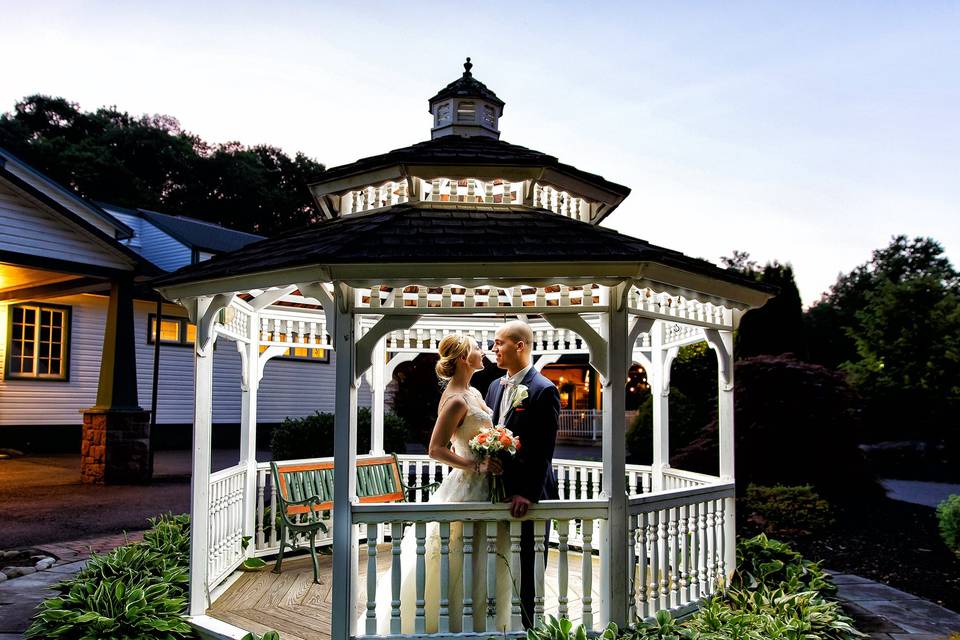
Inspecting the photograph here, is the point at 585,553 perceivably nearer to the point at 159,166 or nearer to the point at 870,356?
the point at 870,356

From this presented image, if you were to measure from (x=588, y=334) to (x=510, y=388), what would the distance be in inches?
27.1

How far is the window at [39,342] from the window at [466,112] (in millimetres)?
14245

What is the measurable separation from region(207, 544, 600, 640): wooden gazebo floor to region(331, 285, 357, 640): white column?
21.6 inches

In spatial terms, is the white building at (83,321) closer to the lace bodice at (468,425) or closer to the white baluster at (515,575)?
the lace bodice at (468,425)

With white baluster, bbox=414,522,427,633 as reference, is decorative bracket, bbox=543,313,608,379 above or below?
above

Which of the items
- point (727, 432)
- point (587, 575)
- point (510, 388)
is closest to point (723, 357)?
point (727, 432)

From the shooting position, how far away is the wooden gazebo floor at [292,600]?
4.88 meters

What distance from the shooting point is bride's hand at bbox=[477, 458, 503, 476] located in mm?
4234

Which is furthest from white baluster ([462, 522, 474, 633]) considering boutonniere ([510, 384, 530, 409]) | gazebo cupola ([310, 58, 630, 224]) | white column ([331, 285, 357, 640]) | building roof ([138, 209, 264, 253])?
building roof ([138, 209, 264, 253])

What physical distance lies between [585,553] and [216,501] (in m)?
3.09

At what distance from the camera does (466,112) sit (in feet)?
22.3

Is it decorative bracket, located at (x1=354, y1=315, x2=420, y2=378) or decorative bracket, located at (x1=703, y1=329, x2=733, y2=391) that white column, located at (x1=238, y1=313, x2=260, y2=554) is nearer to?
decorative bracket, located at (x1=354, y1=315, x2=420, y2=378)

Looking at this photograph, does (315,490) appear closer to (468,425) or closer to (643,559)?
(468,425)

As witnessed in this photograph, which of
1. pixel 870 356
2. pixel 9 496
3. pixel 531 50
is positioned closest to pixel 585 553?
pixel 531 50
